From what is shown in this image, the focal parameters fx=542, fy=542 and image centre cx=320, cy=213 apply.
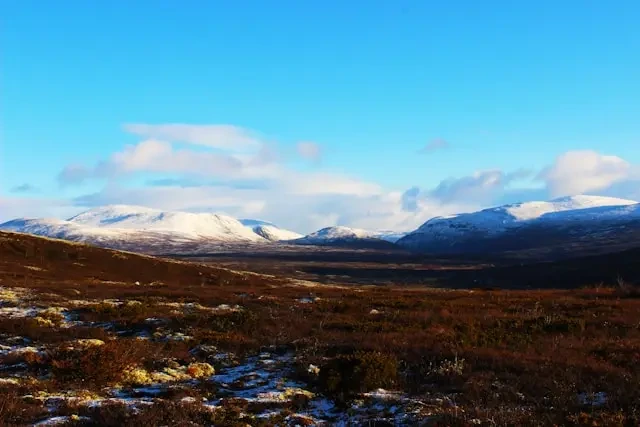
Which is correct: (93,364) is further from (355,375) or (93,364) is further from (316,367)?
(355,375)

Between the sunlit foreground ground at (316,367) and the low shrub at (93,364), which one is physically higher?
the low shrub at (93,364)

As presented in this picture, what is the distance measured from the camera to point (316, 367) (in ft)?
46.9

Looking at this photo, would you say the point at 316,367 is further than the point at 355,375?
Yes

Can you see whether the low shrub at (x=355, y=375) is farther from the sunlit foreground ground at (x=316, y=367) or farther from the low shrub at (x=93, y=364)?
the low shrub at (x=93, y=364)

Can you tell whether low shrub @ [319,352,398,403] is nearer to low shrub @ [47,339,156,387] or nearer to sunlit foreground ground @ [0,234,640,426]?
sunlit foreground ground @ [0,234,640,426]

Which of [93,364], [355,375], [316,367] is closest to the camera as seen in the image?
[355,375]

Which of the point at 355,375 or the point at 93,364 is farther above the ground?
the point at 93,364

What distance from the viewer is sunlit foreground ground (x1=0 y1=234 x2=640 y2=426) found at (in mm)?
10758

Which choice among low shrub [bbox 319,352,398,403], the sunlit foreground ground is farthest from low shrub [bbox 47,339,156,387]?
low shrub [bbox 319,352,398,403]

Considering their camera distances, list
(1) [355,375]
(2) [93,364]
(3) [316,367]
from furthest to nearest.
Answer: (3) [316,367] < (2) [93,364] < (1) [355,375]

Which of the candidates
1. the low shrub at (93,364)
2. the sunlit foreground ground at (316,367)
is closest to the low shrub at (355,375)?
the sunlit foreground ground at (316,367)

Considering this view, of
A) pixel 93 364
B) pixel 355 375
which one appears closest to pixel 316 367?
pixel 355 375

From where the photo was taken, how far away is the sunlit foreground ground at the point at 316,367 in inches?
424

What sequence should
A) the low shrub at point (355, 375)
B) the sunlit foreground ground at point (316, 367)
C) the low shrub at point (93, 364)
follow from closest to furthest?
the sunlit foreground ground at point (316, 367) < the low shrub at point (355, 375) < the low shrub at point (93, 364)
